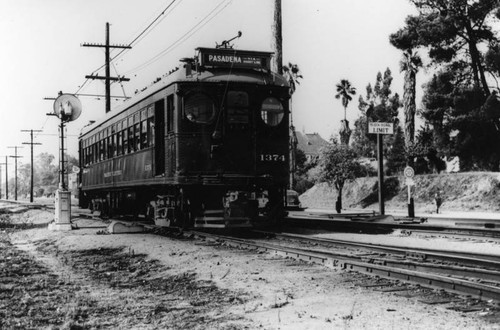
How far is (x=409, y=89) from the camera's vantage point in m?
43.7

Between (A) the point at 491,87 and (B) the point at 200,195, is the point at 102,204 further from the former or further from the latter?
(A) the point at 491,87

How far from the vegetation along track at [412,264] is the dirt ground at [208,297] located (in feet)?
0.70

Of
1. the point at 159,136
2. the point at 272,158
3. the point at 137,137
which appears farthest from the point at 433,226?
the point at 137,137

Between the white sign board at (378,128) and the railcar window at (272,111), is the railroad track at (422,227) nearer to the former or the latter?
the white sign board at (378,128)

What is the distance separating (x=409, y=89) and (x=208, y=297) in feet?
127

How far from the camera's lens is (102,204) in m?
24.6

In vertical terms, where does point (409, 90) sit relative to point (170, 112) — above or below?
above

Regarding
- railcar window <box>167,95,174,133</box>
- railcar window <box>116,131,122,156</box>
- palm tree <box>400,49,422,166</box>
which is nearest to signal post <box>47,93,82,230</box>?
railcar window <box>116,131,122,156</box>

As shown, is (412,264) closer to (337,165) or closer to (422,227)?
(422,227)

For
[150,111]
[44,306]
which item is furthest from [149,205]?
[44,306]

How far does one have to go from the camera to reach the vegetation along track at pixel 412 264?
698 cm

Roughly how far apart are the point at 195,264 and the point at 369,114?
59410 mm

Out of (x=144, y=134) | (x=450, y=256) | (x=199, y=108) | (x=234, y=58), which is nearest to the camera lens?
(x=450, y=256)

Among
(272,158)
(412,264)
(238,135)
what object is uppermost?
(238,135)
